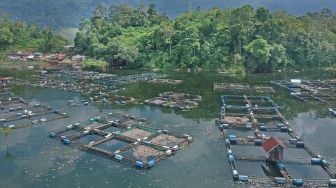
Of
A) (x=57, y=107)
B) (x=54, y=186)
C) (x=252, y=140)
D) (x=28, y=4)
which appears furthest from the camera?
(x=28, y=4)

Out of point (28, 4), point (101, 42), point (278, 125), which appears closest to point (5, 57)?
point (101, 42)

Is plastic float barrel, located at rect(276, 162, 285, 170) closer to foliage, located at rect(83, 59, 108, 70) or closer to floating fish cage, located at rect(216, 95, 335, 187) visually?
floating fish cage, located at rect(216, 95, 335, 187)

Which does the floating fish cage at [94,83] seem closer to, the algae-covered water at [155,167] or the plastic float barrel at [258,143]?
the algae-covered water at [155,167]

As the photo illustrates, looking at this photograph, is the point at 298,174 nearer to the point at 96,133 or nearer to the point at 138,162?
the point at 138,162

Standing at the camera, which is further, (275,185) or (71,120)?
(71,120)

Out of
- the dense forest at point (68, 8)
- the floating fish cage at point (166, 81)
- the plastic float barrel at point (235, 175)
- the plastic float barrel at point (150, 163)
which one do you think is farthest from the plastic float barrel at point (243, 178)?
the dense forest at point (68, 8)

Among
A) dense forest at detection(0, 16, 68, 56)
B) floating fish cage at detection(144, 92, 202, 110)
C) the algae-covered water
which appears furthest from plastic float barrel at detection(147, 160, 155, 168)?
dense forest at detection(0, 16, 68, 56)

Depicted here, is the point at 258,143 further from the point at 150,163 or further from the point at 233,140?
the point at 150,163
